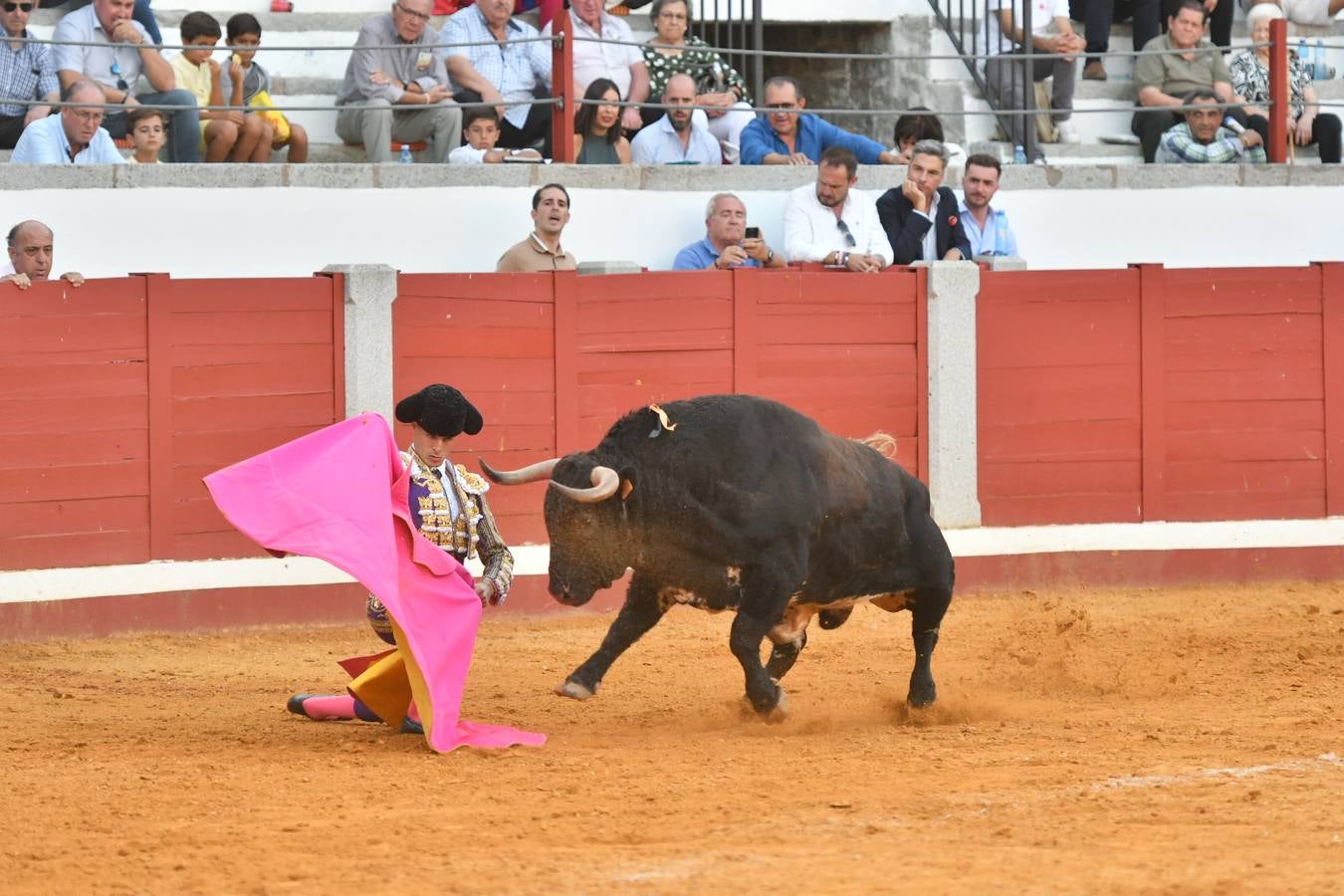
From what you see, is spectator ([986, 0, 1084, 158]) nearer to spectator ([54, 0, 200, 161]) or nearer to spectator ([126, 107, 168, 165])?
spectator ([54, 0, 200, 161])

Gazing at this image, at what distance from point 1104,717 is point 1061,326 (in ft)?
12.0

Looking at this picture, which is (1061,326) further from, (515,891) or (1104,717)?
(515,891)

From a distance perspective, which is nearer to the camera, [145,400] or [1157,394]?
[145,400]

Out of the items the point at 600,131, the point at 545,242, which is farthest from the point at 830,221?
the point at 545,242

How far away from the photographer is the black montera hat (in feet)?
18.6

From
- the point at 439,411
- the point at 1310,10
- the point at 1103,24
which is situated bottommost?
the point at 439,411

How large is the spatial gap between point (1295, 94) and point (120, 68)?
657 cm

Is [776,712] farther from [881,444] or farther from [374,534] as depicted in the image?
[374,534]

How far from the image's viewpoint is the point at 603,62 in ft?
34.2

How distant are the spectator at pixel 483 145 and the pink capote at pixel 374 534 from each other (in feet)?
13.2

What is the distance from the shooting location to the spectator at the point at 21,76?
9.20 metres

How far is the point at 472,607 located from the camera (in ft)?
19.3

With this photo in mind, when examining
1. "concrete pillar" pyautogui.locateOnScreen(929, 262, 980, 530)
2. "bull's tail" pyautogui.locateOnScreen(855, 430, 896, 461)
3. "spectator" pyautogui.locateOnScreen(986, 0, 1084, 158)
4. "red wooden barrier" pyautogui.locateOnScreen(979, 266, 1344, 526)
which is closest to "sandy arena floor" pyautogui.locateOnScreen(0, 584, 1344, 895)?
"bull's tail" pyautogui.locateOnScreen(855, 430, 896, 461)

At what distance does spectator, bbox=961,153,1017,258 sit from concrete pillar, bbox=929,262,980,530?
0.49 meters
